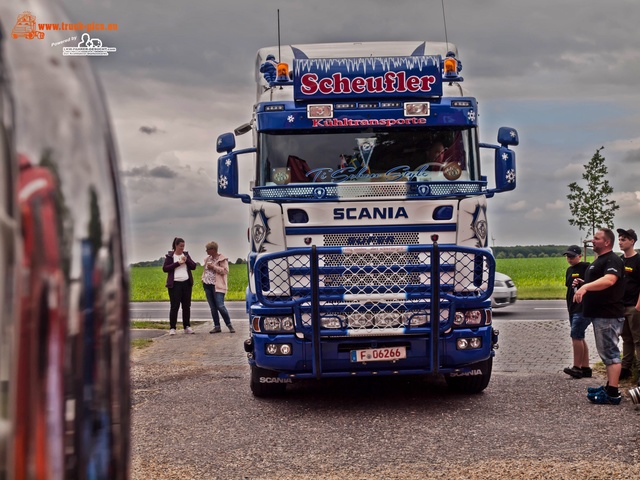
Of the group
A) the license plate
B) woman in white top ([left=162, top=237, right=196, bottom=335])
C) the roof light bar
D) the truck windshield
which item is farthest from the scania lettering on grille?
woman in white top ([left=162, top=237, right=196, bottom=335])

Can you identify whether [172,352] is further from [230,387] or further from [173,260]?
[230,387]

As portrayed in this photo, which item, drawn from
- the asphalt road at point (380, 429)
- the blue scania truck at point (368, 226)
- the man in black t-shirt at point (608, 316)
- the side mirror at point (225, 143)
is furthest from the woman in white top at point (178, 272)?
the man in black t-shirt at point (608, 316)

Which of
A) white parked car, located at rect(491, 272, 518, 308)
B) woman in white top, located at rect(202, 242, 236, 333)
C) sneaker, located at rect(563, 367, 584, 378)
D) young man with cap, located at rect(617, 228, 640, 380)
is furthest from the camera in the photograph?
white parked car, located at rect(491, 272, 518, 308)

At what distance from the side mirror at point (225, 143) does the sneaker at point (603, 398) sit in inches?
180

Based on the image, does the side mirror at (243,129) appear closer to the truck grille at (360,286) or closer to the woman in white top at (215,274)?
the truck grille at (360,286)

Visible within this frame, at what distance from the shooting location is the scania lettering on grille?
8250 mm

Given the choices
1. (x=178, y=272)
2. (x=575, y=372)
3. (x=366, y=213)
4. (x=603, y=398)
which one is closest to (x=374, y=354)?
(x=366, y=213)

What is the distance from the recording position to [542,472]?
5.85 meters

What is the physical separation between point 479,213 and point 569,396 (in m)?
2.25

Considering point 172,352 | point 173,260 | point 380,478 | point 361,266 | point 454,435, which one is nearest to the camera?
point 380,478

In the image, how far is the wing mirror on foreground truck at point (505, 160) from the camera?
29.8 ft

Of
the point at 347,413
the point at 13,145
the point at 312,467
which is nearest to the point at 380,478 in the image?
the point at 312,467

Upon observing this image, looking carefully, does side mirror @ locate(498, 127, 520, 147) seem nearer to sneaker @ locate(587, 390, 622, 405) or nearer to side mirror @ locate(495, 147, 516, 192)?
side mirror @ locate(495, 147, 516, 192)

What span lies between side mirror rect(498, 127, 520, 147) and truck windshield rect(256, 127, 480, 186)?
762mm
